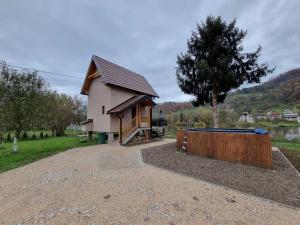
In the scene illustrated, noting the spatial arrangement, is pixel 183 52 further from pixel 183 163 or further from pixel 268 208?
pixel 268 208

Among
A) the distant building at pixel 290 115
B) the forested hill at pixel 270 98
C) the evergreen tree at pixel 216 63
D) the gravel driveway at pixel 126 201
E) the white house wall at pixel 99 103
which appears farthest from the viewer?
the forested hill at pixel 270 98

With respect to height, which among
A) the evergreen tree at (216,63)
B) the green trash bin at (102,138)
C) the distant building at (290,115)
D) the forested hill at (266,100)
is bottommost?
the green trash bin at (102,138)

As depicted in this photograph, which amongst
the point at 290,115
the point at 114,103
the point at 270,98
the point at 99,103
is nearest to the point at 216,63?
the point at 114,103

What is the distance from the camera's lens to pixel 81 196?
13.6 feet

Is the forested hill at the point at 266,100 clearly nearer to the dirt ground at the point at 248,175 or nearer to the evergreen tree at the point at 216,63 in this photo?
the evergreen tree at the point at 216,63

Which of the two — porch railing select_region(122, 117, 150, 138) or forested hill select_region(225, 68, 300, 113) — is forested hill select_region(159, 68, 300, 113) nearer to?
forested hill select_region(225, 68, 300, 113)

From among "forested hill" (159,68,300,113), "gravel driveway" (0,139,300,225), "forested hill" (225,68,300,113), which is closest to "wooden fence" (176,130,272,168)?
"gravel driveway" (0,139,300,225)

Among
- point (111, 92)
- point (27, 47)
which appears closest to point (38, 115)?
point (111, 92)

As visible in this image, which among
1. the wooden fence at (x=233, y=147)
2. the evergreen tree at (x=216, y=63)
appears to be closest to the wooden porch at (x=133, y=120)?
the evergreen tree at (x=216, y=63)

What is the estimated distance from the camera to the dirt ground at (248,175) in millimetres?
4191

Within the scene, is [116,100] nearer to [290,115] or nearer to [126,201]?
[126,201]

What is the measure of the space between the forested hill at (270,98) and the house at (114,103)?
210 ft

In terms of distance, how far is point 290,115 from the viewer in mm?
62188

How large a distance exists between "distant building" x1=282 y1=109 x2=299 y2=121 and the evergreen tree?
202ft
